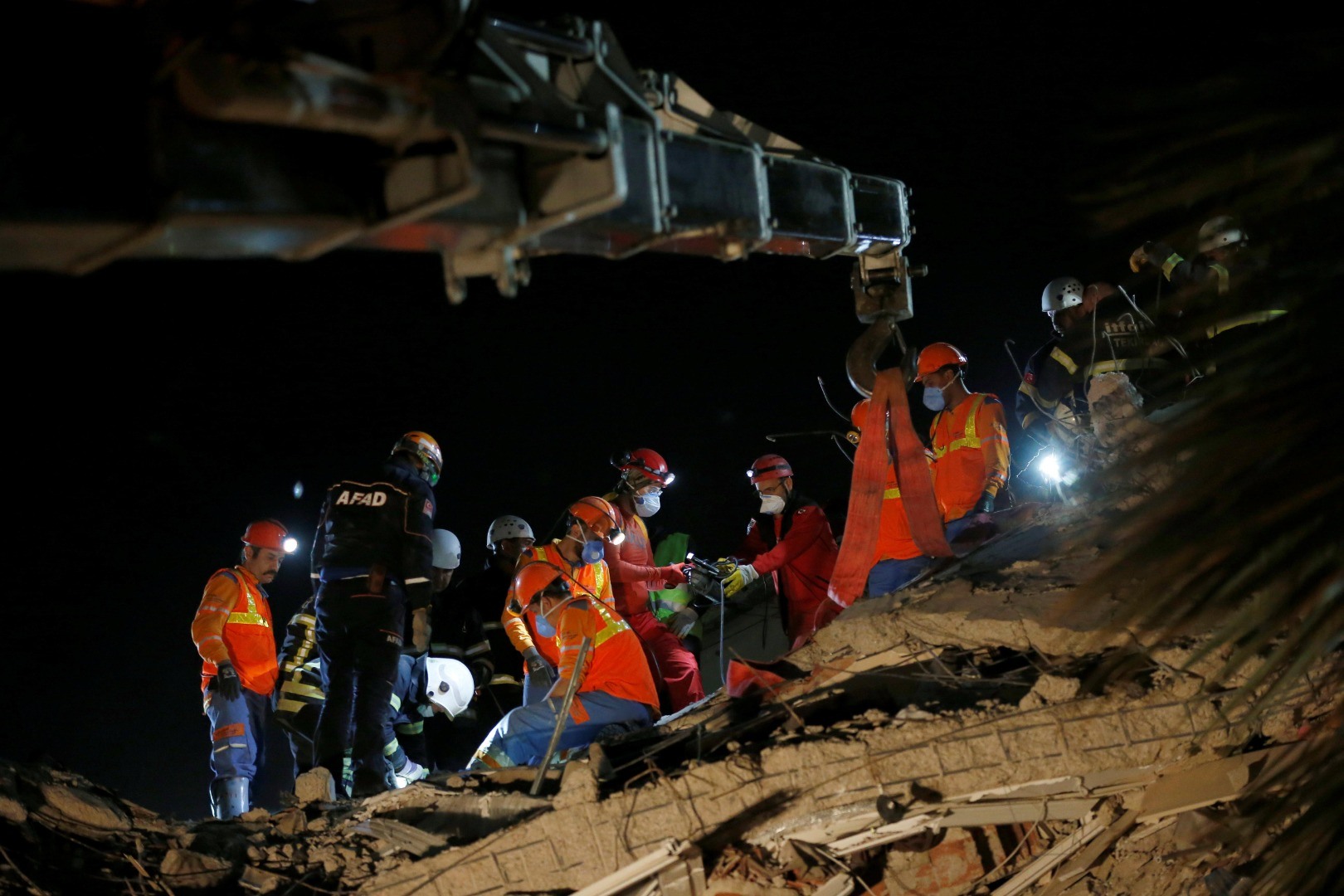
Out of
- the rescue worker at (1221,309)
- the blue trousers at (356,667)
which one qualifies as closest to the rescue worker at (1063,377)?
the blue trousers at (356,667)

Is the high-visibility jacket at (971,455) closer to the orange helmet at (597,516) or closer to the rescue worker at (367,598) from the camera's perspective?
the orange helmet at (597,516)

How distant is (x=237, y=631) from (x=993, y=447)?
484 centimetres

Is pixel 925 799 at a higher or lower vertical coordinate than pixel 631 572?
lower

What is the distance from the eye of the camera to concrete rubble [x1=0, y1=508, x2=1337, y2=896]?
13.5ft

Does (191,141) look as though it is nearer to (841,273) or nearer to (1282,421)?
(1282,421)

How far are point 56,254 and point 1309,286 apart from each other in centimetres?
232

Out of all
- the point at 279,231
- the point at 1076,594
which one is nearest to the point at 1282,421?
Answer: the point at 1076,594

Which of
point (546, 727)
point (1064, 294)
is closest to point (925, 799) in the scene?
point (546, 727)

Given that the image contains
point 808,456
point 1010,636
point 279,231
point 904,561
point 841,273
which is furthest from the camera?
point 841,273

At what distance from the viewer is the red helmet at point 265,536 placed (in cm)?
807

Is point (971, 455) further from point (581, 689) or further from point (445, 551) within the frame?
point (445, 551)

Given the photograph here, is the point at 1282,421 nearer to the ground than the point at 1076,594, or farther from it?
farther from it

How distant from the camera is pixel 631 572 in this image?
7859 mm

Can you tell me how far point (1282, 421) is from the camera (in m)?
2.11
